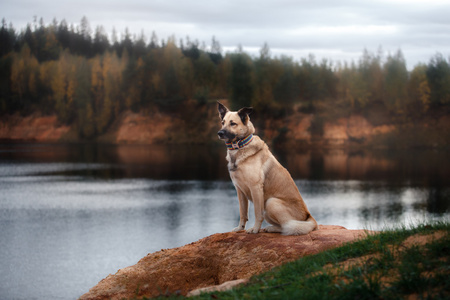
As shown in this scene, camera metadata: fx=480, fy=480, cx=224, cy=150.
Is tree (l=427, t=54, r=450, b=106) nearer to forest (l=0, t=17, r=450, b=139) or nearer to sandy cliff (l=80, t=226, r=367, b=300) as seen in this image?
forest (l=0, t=17, r=450, b=139)

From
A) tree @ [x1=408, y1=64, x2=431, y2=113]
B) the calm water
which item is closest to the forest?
tree @ [x1=408, y1=64, x2=431, y2=113]

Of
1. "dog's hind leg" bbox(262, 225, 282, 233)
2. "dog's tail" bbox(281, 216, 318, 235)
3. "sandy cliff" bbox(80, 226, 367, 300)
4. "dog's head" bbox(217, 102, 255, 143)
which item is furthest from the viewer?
"dog's hind leg" bbox(262, 225, 282, 233)

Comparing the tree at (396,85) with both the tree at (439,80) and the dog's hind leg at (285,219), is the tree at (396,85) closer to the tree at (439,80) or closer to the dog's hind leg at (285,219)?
the tree at (439,80)

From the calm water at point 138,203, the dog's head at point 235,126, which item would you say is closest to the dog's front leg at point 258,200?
the dog's head at point 235,126

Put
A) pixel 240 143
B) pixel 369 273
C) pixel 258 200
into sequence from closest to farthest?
pixel 369 273, pixel 258 200, pixel 240 143

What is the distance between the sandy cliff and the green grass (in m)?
1.35

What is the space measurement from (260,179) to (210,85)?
87.6 m

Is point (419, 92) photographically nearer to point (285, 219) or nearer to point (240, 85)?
point (240, 85)

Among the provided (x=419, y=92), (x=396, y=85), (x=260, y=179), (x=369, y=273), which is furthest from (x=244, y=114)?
(x=396, y=85)

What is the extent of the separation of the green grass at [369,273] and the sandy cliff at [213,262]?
1346 mm

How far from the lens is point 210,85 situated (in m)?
95.7

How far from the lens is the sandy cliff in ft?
28.4

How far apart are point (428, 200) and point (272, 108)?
49341 millimetres

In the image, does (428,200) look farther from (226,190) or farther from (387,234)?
(387,234)
